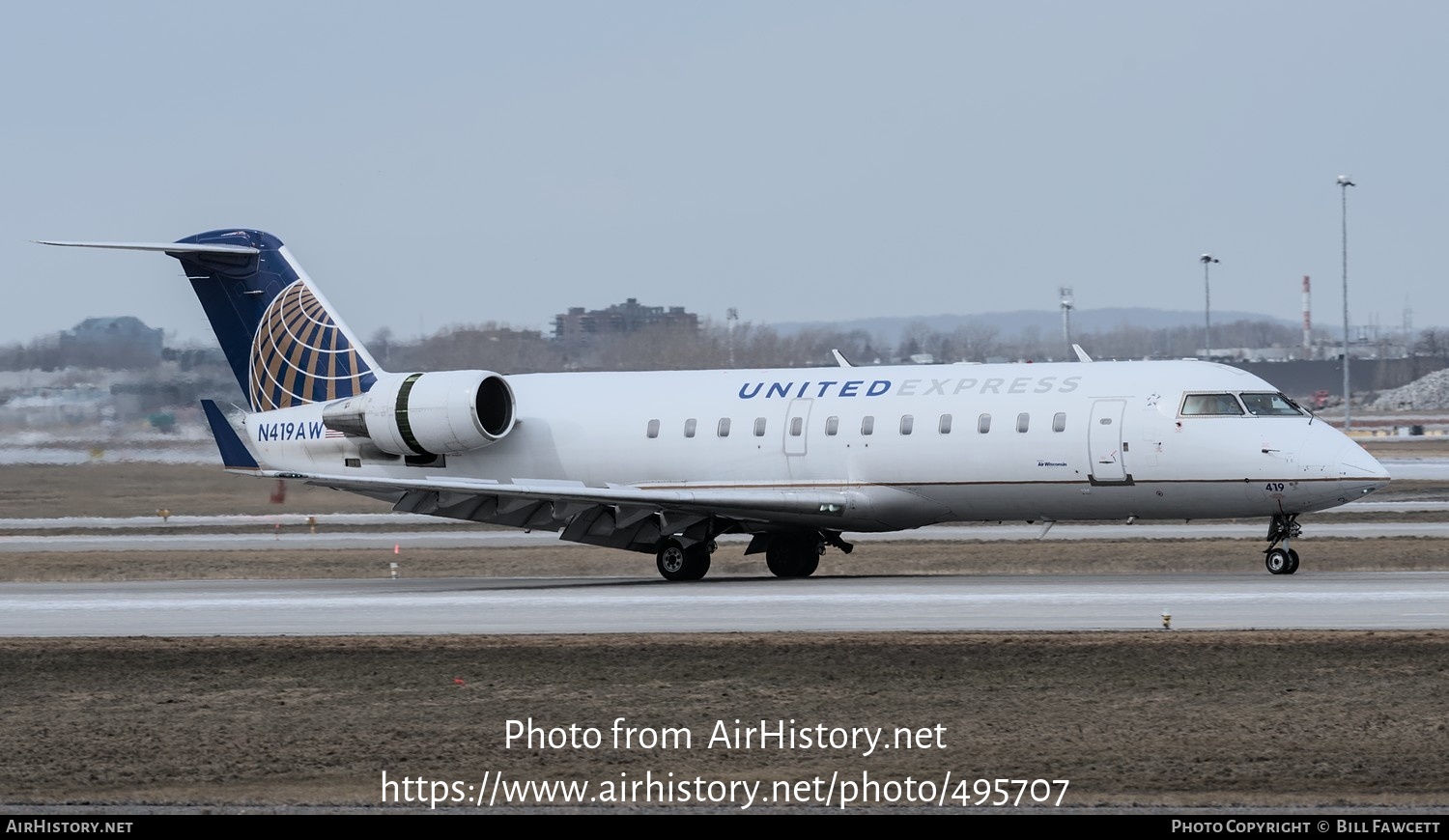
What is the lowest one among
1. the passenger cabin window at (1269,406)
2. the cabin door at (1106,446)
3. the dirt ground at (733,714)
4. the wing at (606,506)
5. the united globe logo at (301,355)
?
the dirt ground at (733,714)

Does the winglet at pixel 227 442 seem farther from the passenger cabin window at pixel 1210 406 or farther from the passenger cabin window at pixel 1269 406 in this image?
the passenger cabin window at pixel 1269 406

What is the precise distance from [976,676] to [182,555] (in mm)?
26165

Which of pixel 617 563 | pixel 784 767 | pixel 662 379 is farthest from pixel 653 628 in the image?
pixel 617 563

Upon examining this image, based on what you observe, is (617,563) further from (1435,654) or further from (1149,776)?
(1149,776)

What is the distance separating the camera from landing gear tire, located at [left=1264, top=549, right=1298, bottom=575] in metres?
27.4

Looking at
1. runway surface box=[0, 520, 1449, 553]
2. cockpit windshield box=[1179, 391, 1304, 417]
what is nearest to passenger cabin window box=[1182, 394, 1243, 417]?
cockpit windshield box=[1179, 391, 1304, 417]

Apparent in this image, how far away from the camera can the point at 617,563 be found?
3734 cm

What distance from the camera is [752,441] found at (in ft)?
102

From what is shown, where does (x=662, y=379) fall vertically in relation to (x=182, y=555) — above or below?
above

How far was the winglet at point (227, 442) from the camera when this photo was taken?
3186 cm

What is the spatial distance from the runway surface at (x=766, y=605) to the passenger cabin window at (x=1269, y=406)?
2.47 meters

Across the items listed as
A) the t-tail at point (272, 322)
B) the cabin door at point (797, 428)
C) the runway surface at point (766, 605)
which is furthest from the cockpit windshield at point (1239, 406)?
the t-tail at point (272, 322)

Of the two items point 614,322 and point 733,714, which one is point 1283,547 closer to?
point 733,714

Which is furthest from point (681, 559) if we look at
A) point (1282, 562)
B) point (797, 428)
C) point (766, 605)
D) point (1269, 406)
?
point (1269, 406)
